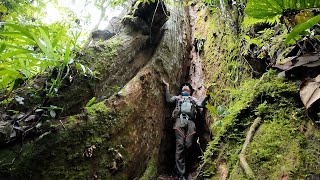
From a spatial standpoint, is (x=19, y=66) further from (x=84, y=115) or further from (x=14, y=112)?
(x=84, y=115)

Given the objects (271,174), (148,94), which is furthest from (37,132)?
(271,174)

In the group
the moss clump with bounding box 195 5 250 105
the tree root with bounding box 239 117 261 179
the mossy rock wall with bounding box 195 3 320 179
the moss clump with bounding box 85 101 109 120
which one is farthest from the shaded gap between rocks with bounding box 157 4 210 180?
the tree root with bounding box 239 117 261 179

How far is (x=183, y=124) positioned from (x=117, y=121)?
1686 mm

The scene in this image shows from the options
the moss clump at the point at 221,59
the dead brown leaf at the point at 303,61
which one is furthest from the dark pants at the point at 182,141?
the dead brown leaf at the point at 303,61

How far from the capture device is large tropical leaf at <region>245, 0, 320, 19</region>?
6.59ft

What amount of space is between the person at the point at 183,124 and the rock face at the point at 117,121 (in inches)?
11.4

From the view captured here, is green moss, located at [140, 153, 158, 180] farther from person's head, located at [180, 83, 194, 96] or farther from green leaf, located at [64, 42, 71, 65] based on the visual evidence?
green leaf, located at [64, 42, 71, 65]

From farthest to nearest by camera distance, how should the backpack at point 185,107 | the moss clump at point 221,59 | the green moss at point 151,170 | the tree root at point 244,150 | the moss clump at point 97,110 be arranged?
1. the backpack at point 185,107
2. the moss clump at point 221,59
3. the green moss at point 151,170
4. the moss clump at point 97,110
5. the tree root at point 244,150

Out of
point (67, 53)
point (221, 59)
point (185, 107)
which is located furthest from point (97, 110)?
point (221, 59)

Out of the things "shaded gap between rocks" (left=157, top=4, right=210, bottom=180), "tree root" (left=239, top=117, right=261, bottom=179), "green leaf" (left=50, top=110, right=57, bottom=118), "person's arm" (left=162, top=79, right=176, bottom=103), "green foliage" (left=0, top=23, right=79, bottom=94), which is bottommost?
"shaded gap between rocks" (left=157, top=4, right=210, bottom=180)

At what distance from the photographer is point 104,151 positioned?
3.31m

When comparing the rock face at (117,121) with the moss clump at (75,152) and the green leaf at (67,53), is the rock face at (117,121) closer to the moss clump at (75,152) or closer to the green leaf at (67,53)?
the moss clump at (75,152)

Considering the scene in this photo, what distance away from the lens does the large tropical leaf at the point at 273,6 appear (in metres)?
2.01

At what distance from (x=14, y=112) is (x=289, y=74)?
3.11 metres
